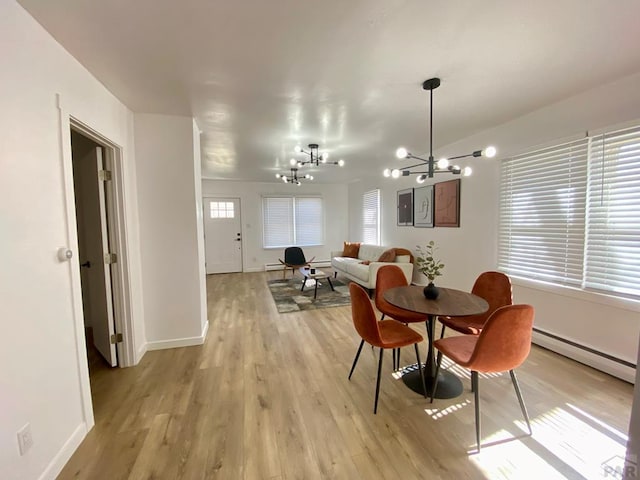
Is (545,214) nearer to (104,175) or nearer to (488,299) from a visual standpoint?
(488,299)

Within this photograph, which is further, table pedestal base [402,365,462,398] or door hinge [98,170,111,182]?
door hinge [98,170,111,182]

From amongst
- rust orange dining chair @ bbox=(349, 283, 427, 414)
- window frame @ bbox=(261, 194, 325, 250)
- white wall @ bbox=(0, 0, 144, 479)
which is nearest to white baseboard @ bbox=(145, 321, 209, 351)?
white wall @ bbox=(0, 0, 144, 479)

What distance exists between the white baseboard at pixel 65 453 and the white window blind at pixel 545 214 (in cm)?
412

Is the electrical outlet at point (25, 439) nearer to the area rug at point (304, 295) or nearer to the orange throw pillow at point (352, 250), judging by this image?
the area rug at point (304, 295)

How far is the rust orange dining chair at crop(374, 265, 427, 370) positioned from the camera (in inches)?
97.5

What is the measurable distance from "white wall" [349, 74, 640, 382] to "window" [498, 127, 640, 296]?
122 mm

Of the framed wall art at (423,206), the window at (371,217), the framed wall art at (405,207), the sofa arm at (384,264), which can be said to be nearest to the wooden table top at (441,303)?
the sofa arm at (384,264)

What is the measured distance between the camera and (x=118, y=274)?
8.00ft

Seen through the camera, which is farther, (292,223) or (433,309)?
(292,223)

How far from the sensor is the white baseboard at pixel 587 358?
221cm

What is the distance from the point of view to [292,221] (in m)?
7.52

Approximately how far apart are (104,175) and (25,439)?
6.36 ft

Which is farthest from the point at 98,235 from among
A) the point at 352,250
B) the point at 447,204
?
the point at 352,250

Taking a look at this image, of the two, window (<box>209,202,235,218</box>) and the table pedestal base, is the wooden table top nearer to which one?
the table pedestal base
